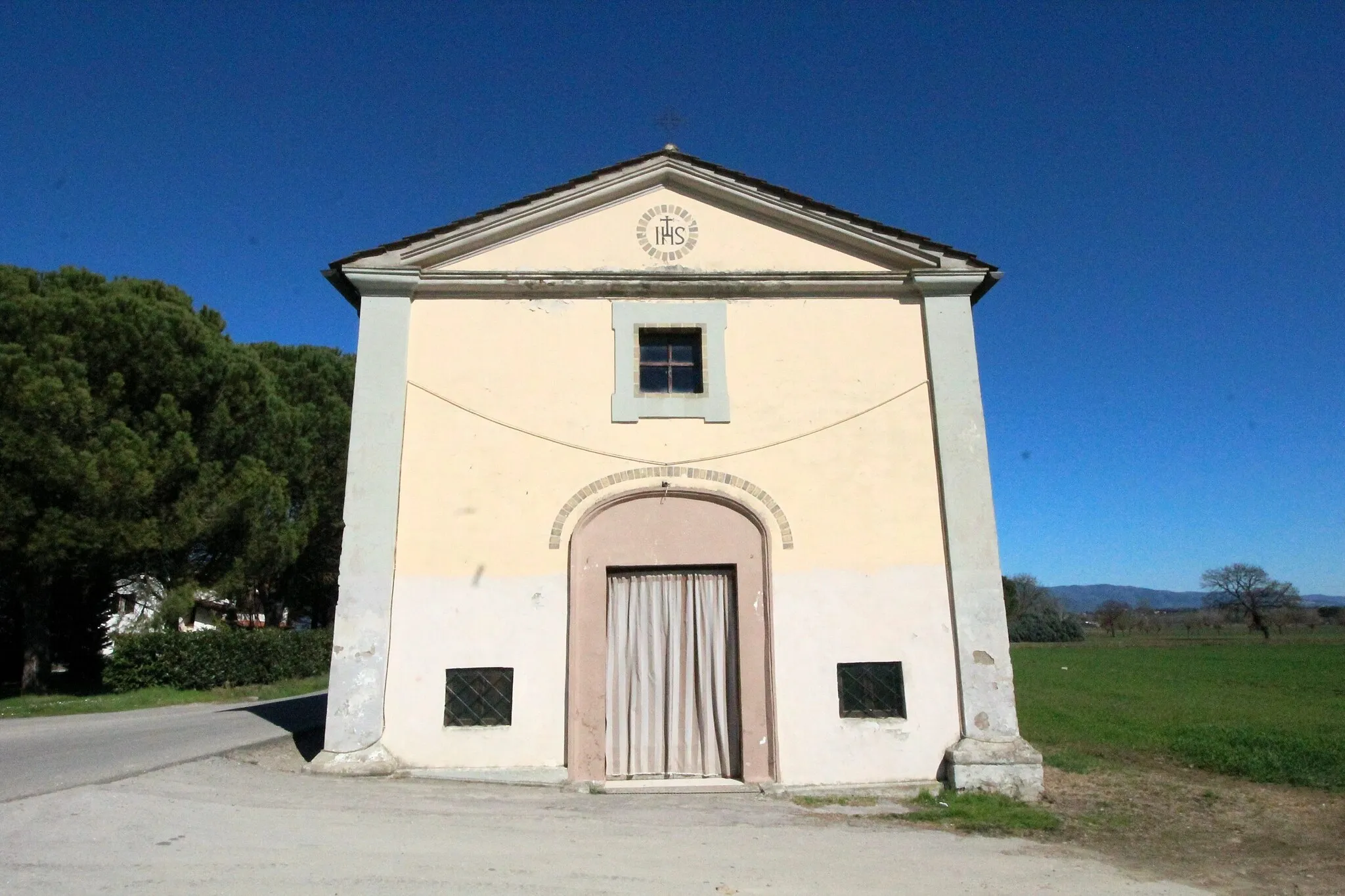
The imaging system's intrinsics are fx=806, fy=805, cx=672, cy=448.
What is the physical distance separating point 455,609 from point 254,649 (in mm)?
15730

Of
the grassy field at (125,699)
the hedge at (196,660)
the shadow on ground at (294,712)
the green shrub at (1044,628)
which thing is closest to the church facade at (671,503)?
the shadow on ground at (294,712)

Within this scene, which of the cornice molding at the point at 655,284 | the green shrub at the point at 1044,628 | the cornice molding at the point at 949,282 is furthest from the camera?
the green shrub at the point at 1044,628

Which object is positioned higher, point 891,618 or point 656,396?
point 656,396

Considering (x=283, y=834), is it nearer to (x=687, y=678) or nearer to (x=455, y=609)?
(x=455, y=609)

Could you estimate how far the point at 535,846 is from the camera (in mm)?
5590

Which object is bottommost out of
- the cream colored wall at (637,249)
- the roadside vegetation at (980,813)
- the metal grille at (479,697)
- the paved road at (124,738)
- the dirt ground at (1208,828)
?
the dirt ground at (1208,828)

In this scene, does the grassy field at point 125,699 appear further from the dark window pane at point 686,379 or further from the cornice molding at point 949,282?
the cornice molding at point 949,282

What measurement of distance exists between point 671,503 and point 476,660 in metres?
2.53

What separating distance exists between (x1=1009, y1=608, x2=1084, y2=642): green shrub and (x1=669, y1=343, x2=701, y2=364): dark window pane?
2161 inches

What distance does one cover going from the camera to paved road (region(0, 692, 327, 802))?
782cm

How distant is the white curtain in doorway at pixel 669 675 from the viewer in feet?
26.7

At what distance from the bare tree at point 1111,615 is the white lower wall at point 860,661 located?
68.8 metres

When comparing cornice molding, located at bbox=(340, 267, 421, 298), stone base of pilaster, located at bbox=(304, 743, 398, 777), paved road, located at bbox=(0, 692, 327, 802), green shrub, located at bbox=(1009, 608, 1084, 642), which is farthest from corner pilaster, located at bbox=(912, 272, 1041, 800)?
green shrub, located at bbox=(1009, 608, 1084, 642)

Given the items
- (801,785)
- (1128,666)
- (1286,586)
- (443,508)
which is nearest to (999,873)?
(801,785)
